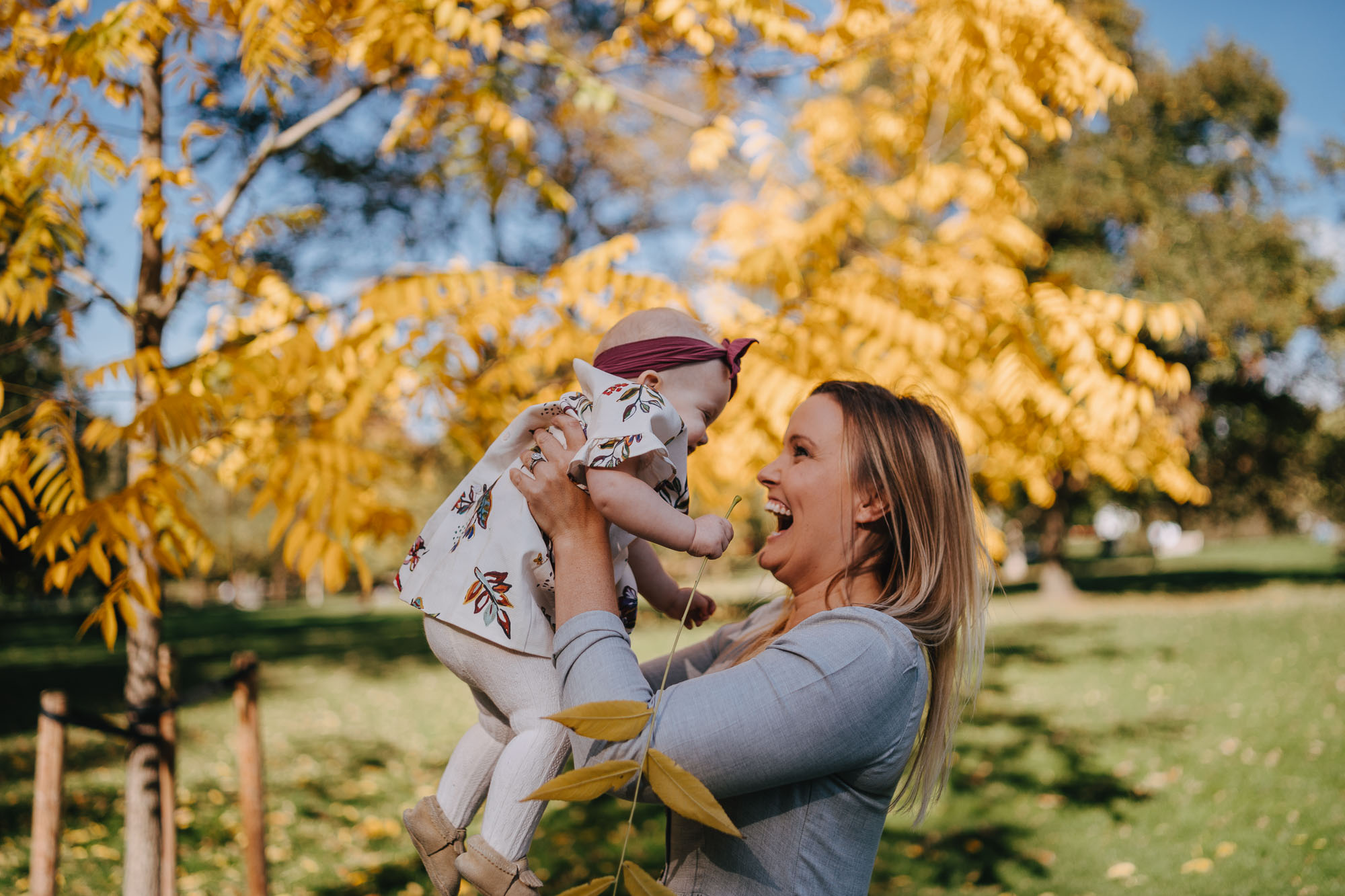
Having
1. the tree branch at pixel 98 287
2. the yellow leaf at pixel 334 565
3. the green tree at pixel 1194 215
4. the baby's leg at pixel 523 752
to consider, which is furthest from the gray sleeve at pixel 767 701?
the green tree at pixel 1194 215

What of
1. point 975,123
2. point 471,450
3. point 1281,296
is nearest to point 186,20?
point 471,450

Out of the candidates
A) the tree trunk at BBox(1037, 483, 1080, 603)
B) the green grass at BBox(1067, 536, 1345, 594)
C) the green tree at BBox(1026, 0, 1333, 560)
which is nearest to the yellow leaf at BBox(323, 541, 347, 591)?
the green tree at BBox(1026, 0, 1333, 560)

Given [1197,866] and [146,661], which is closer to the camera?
A: [146,661]

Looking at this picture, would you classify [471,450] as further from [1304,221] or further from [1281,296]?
[1304,221]

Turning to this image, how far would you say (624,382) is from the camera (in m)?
1.52

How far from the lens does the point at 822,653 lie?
1.41 meters

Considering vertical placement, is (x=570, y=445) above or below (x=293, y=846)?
above

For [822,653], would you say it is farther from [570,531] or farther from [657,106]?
[657,106]

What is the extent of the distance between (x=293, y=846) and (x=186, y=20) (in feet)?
15.7

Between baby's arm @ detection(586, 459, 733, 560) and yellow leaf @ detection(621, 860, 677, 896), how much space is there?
0.46 meters

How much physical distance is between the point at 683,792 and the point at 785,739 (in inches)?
8.9

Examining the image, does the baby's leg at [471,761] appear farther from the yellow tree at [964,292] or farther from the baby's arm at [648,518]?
the yellow tree at [964,292]

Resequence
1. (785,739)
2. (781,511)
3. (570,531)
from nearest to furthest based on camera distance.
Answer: (785,739)
(570,531)
(781,511)

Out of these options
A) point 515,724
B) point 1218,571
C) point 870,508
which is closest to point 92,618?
point 515,724
